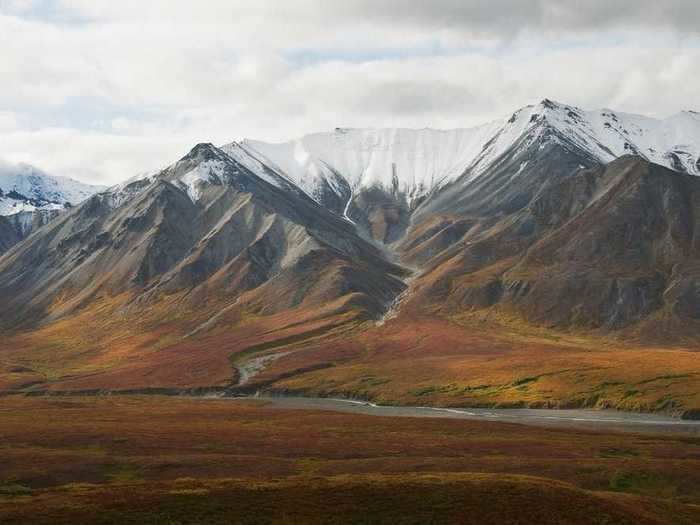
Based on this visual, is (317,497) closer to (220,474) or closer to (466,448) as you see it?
(220,474)

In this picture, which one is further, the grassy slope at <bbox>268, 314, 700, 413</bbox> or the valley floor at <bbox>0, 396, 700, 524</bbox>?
the grassy slope at <bbox>268, 314, 700, 413</bbox>

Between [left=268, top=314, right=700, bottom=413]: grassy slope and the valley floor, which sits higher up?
the valley floor

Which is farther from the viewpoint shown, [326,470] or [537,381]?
[537,381]

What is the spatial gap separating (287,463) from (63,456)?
838 inches

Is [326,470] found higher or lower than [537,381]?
higher

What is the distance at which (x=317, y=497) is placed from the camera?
5753cm

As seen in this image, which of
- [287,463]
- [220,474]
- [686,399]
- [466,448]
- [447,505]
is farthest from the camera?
[686,399]

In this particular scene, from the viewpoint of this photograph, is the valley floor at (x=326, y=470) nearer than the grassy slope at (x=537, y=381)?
Yes

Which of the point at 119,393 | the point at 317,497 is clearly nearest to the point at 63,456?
the point at 317,497

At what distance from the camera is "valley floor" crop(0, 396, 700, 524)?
5500 centimetres

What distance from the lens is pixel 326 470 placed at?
79.4 metres

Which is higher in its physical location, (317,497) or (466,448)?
(317,497)

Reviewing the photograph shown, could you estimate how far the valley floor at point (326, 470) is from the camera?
55.0 m

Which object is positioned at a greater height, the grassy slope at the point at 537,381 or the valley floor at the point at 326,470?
the valley floor at the point at 326,470
